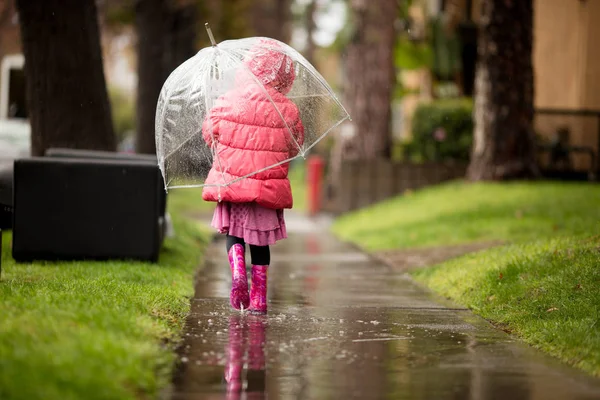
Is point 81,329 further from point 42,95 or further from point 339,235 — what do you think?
point 339,235

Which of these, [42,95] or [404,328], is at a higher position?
[42,95]

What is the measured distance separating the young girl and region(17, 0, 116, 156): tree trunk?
4.97 meters

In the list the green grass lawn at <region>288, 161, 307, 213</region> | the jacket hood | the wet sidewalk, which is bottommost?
the green grass lawn at <region>288, 161, 307, 213</region>

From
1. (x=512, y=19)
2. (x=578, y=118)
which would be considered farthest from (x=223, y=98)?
(x=578, y=118)

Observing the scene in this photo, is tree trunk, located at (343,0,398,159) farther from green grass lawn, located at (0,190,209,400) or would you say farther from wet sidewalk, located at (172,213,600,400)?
green grass lawn, located at (0,190,209,400)

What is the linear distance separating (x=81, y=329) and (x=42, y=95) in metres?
6.98

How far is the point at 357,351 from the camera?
22.2 ft

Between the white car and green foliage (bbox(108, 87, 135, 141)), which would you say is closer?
the white car

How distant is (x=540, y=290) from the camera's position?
337 inches

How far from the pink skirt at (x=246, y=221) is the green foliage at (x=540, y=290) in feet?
6.03

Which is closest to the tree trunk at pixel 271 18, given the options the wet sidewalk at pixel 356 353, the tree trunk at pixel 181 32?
the tree trunk at pixel 181 32

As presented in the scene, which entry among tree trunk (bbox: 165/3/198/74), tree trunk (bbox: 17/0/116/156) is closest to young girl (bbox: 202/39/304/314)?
tree trunk (bbox: 17/0/116/156)

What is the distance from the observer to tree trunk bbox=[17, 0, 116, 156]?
491 inches

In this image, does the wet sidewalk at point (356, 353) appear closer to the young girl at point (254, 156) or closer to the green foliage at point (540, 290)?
the green foliage at point (540, 290)
